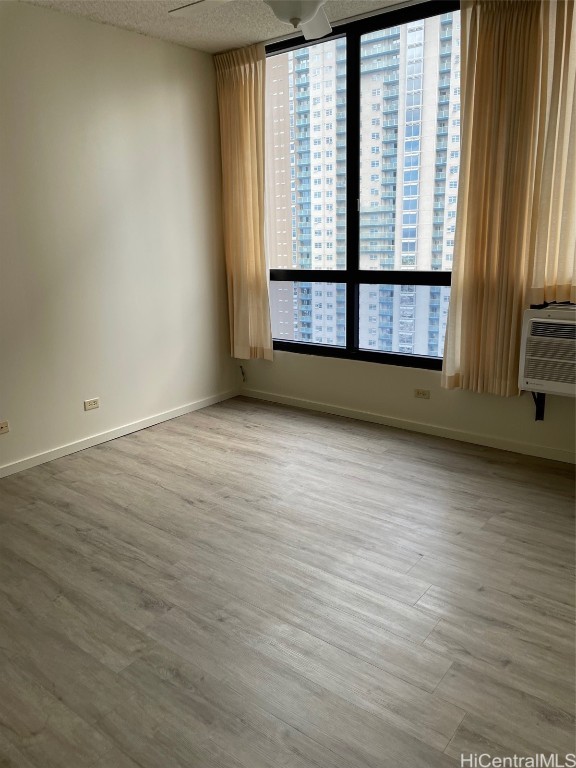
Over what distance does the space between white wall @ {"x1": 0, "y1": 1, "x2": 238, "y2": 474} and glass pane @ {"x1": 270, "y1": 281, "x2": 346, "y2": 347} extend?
578mm

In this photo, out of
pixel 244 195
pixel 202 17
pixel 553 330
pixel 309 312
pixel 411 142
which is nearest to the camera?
pixel 553 330

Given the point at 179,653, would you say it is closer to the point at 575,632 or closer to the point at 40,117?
the point at 575,632

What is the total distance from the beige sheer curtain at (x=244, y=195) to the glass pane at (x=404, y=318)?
0.89m

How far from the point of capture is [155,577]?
8.34 ft

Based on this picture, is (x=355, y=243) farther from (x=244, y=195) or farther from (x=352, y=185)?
(x=244, y=195)

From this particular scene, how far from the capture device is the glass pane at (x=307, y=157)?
424cm

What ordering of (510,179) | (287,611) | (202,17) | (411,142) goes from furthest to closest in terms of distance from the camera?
(411,142), (202,17), (510,179), (287,611)

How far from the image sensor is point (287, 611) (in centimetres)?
229

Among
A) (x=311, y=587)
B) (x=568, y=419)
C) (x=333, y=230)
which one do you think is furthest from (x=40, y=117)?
(x=568, y=419)

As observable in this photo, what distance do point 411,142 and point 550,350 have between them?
67.7 inches

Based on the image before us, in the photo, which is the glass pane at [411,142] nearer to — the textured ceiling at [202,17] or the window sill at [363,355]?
the textured ceiling at [202,17]

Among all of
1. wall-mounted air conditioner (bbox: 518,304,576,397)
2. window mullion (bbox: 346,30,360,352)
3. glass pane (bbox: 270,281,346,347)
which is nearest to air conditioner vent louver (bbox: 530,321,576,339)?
wall-mounted air conditioner (bbox: 518,304,576,397)

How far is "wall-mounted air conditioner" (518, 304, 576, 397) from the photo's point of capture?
3234 millimetres

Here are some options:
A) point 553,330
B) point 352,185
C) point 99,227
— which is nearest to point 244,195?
point 352,185
